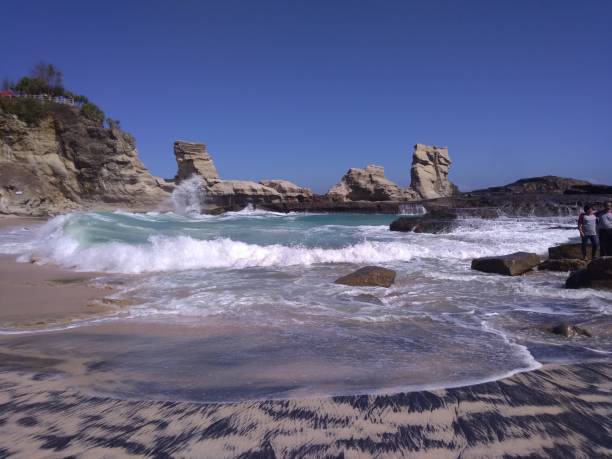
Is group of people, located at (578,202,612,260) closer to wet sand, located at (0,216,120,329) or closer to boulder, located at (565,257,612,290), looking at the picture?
boulder, located at (565,257,612,290)

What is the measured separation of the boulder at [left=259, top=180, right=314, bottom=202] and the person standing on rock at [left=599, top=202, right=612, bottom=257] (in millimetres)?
33917

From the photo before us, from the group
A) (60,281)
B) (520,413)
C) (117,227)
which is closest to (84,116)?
(117,227)

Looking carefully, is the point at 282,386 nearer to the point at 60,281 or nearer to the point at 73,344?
the point at 73,344

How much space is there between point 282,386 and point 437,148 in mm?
52499

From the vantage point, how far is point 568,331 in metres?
4.25

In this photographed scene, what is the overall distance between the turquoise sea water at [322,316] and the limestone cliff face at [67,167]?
17.0 metres

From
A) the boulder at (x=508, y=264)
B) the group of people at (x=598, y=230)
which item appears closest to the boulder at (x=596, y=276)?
the boulder at (x=508, y=264)

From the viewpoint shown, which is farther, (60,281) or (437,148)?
(437,148)

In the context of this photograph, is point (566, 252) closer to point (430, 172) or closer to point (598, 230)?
point (598, 230)

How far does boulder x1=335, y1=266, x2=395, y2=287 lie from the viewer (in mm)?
7188

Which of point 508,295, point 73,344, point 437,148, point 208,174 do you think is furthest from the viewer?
point 437,148

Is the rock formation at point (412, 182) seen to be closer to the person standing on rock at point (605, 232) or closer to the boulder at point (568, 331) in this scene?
the person standing on rock at point (605, 232)

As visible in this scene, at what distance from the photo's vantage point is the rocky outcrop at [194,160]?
134 feet

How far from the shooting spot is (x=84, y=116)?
97.1 ft
